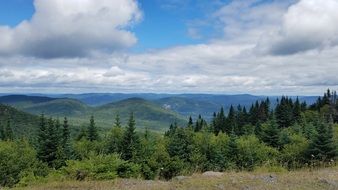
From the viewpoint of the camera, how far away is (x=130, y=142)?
57.5m

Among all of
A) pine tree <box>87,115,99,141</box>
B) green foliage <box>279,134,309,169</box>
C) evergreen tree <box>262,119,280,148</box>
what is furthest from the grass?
pine tree <box>87,115,99,141</box>

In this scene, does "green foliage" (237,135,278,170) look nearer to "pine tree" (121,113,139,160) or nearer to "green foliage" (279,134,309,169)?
"green foliage" (279,134,309,169)

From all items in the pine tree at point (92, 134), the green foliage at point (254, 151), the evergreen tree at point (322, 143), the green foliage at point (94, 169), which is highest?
the green foliage at point (94, 169)

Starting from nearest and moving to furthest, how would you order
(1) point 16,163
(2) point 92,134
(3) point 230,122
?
(1) point 16,163 < (2) point 92,134 < (3) point 230,122

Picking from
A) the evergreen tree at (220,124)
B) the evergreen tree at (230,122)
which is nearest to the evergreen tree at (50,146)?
the evergreen tree at (230,122)

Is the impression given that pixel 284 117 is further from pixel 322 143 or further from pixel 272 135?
pixel 322 143

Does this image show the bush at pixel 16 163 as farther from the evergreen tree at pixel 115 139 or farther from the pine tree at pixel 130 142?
the pine tree at pixel 130 142

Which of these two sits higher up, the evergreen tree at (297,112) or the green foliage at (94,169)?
the green foliage at (94,169)

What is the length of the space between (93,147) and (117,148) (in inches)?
615

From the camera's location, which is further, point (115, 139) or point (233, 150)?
point (115, 139)

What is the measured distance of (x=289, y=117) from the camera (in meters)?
134

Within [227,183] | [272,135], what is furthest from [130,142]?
[227,183]

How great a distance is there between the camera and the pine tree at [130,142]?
5728 cm

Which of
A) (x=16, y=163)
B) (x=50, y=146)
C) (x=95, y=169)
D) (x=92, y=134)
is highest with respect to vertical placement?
(x=95, y=169)
